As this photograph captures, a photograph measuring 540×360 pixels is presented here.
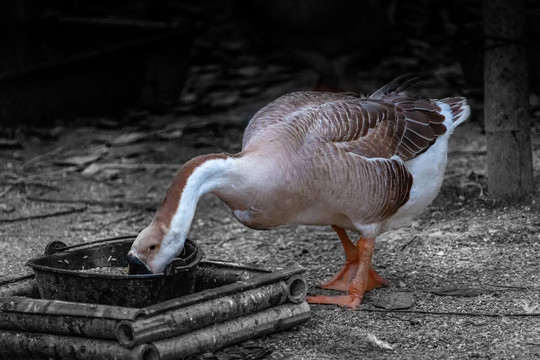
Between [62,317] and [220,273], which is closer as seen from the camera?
[62,317]

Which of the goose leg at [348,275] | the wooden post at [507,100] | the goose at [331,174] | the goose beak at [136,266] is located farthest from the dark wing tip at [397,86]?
the goose beak at [136,266]

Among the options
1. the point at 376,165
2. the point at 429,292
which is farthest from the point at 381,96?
the point at 429,292

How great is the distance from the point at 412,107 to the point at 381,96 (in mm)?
234

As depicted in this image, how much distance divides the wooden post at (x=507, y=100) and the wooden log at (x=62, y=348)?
129 inches

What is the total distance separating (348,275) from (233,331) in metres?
1.20

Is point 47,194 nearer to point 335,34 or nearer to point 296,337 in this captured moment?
point 296,337

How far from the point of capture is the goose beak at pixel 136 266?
3.69m

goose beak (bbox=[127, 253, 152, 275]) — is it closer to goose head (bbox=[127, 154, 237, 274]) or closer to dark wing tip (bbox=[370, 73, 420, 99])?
goose head (bbox=[127, 154, 237, 274])

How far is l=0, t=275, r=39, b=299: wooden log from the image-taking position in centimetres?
409

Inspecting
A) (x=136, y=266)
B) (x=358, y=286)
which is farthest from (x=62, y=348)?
(x=358, y=286)

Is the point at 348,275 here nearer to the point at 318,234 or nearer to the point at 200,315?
the point at 318,234

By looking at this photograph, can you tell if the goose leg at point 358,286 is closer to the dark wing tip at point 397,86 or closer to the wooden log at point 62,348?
the dark wing tip at point 397,86

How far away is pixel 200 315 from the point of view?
145 inches

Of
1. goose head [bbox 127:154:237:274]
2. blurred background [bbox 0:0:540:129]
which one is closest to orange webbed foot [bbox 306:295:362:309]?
goose head [bbox 127:154:237:274]
